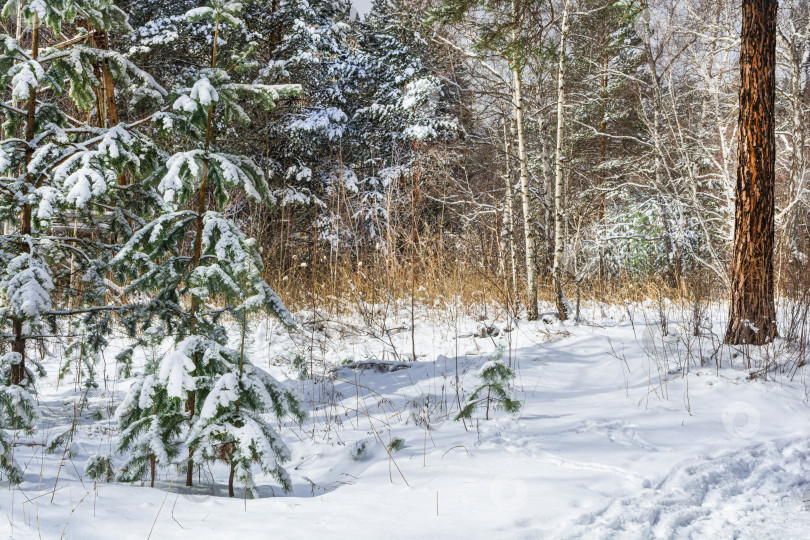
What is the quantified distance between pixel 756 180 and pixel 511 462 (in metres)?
3.80

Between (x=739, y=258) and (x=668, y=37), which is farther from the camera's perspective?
(x=668, y=37)

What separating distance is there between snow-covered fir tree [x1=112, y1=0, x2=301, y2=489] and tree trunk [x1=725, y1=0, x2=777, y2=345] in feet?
13.9

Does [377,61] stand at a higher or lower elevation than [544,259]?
higher

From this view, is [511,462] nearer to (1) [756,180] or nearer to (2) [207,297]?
(2) [207,297]

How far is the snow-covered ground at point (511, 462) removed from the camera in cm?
201

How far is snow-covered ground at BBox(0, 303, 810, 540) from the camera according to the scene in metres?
2.01

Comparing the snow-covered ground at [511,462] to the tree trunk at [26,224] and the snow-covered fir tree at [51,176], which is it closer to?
the tree trunk at [26,224]

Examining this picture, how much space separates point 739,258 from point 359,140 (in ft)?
40.5

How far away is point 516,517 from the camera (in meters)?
2.10

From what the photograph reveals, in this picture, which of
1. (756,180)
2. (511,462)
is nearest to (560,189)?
(756,180)

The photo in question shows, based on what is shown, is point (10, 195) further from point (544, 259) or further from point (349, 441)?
point (544, 259)

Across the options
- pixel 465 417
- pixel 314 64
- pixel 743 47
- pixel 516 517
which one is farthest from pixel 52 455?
pixel 314 64

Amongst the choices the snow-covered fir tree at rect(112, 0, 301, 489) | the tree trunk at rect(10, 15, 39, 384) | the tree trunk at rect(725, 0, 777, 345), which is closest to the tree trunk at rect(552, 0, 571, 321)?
the tree trunk at rect(725, 0, 777, 345)

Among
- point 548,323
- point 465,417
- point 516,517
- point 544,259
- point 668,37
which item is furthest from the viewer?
point 544,259
